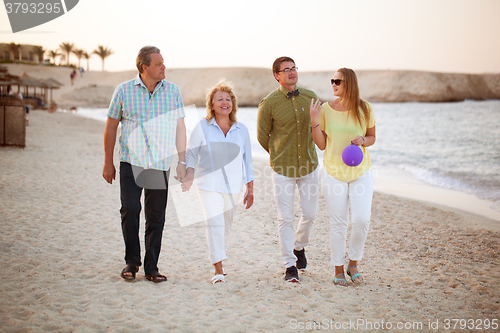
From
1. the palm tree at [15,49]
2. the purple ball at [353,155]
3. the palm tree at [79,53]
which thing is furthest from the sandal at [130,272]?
the palm tree at [79,53]

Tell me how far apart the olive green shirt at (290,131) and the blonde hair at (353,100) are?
0.49 m

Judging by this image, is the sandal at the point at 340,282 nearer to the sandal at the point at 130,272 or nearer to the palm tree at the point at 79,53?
the sandal at the point at 130,272

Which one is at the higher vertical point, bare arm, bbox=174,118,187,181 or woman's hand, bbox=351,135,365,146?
woman's hand, bbox=351,135,365,146

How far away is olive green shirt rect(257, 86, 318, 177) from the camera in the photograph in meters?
3.89

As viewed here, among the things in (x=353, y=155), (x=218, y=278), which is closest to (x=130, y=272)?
(x=218, y=278)

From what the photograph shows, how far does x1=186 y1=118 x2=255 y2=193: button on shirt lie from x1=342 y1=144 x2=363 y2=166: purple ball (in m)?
1.00

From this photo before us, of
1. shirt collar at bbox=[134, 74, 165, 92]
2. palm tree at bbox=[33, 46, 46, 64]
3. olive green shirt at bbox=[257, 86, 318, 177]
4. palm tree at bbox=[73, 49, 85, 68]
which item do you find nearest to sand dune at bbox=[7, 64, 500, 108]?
palm tree at bbox=[73, 49, 85, 68]

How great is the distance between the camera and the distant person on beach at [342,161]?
3.53 meters

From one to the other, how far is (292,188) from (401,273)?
1601 mm

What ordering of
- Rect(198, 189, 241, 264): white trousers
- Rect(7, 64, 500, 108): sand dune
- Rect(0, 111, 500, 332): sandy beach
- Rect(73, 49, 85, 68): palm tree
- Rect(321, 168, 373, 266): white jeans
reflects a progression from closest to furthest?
Rect(0, 111, 500, 332): sandy beach, Rect(321, 168, 373, 266): white jeans, Rect(198, 189, 241, 264): white trousers, Rect(73, 49, 85, 68): palm tree, Rect(7, 64, 500, 108): sand dune

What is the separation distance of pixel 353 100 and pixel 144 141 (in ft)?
6.40

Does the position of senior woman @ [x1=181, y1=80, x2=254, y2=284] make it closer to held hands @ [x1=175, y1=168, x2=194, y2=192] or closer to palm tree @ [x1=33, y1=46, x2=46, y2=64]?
held hands @ [x1=175, y1=168, x2=194, y2=192]

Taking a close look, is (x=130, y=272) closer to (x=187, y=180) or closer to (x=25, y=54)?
(x=187, y=180)

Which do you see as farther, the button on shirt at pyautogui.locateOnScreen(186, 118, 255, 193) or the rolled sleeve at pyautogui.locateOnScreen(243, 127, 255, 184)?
the rolled sleeve at pyautogui.locateOnScreen(243, 127, 255, 184)
